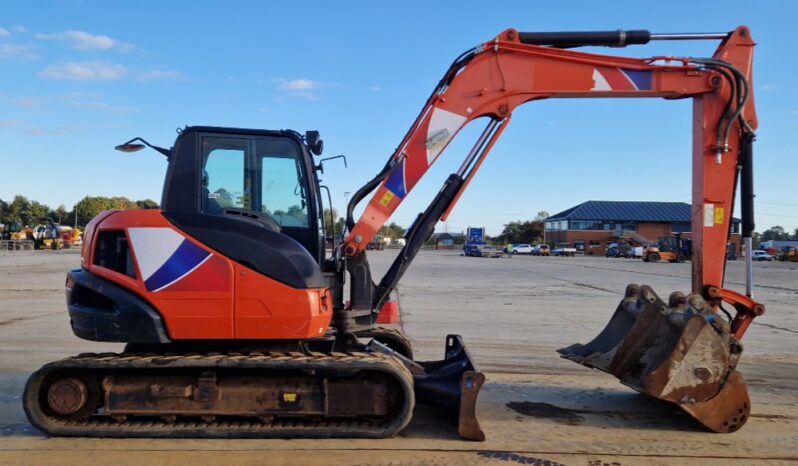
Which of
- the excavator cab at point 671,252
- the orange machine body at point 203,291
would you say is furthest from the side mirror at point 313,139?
the excavator cab at point 671,252

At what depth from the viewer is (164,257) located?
4559mm

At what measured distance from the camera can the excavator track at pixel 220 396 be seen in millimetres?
4566

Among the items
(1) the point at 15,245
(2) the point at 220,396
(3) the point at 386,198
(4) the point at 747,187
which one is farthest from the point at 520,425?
(1) the point at 15,245

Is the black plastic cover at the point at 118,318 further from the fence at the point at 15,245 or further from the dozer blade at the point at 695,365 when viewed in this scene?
the fence at the point at 15,245

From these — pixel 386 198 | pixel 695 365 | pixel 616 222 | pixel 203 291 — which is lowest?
pixel 695 365

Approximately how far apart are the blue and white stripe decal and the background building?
8194cm

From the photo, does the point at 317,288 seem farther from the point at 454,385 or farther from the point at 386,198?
the point at 454,385

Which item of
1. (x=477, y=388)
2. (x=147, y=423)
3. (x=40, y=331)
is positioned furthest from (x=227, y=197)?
(x=40, y=331)

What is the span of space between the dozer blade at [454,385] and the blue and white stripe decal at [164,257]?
72.6 inches

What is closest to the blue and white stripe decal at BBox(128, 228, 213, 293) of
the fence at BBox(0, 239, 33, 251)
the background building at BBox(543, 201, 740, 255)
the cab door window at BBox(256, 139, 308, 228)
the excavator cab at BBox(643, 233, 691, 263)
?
the cab door window at BBox(256, 139, 308, 228)

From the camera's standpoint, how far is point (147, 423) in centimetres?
470

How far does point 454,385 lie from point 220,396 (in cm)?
186

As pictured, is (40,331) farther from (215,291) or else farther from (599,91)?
(599,91)

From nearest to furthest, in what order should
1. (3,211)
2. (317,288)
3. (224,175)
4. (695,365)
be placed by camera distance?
(317,288), (695,365), (224,175), (3,211)
